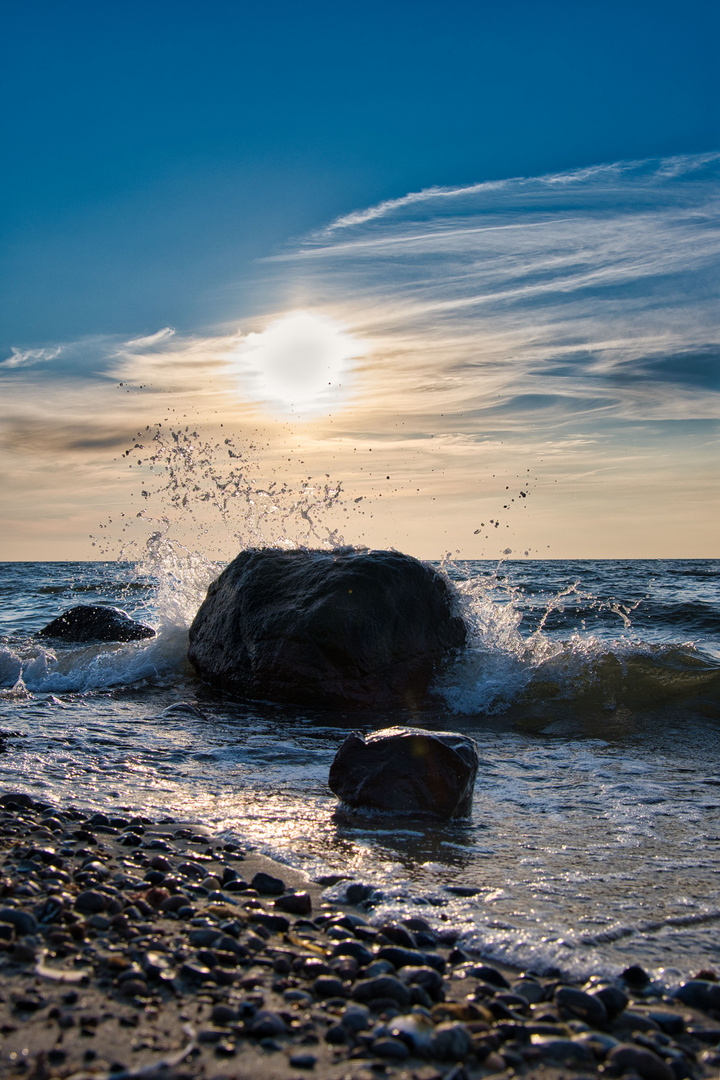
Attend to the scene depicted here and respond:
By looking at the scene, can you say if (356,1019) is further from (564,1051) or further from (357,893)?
(357,893)

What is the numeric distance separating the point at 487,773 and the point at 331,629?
8.01 feet

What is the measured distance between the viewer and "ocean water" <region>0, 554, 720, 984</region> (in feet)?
9.59

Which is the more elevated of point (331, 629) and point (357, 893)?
point (331, 629)

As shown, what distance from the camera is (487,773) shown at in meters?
5.14

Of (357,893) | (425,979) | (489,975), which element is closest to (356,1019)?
(425,979)

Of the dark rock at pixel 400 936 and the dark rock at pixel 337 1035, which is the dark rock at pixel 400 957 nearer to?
the dark rock at pixel 400 936

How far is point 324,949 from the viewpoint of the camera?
2.47m

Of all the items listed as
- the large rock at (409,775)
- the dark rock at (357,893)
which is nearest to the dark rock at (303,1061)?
the dark rock at (357,893)

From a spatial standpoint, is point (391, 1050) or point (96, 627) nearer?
point (391, 1050)

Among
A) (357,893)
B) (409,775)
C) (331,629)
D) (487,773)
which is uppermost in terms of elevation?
(331,629)

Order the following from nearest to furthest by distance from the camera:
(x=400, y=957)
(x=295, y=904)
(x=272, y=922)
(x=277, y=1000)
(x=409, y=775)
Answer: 1. (x=277, y=1000)
2. (x=400, y=957)
3. (x=272, y=922)
4. (x=295, y=904)
5. (x=409, y=775)

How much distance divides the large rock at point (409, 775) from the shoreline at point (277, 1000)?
3.75 ft

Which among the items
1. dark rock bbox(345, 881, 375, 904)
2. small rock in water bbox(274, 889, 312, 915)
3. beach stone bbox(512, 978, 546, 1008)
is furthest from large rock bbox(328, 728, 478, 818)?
beach stone bbox(512, 978, 546, 1008)

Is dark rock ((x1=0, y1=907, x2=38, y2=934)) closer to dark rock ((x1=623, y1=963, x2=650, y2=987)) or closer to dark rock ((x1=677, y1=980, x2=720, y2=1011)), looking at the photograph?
dark rock ((x1=623, y1=963, x2=650, y2=987))
